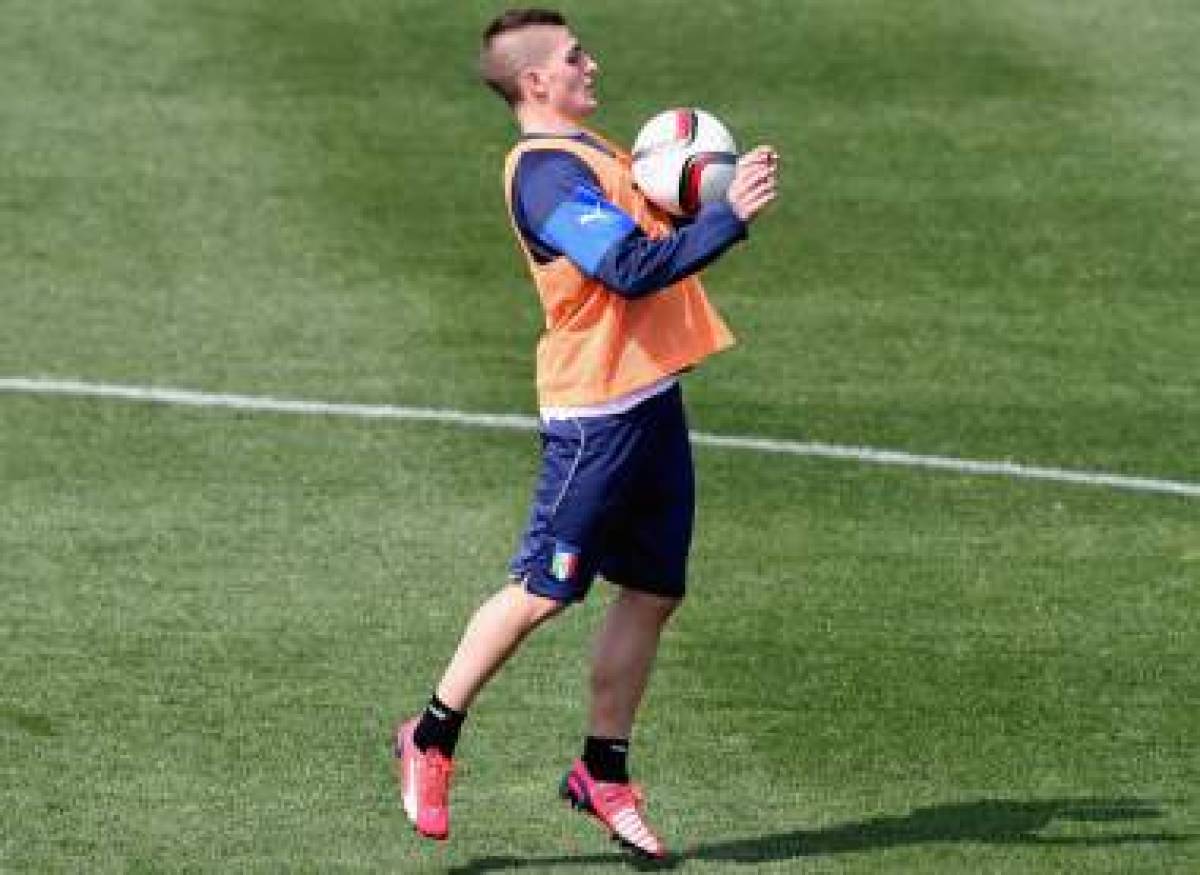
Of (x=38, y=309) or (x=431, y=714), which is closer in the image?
(x=431, y=714)

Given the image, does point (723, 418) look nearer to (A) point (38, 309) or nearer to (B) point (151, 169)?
(A) point (38, 309)

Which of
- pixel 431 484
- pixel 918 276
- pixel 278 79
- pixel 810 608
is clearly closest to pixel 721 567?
pixel 810 608

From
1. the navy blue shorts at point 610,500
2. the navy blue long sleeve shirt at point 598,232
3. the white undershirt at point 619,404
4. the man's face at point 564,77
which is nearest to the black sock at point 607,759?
the navy blue shorts at point 610,500

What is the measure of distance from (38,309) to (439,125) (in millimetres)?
3387

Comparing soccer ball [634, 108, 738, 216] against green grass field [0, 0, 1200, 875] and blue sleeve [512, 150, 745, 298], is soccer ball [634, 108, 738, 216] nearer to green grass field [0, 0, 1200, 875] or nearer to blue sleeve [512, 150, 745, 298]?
blue sleeve [512, 150, 745, 298]

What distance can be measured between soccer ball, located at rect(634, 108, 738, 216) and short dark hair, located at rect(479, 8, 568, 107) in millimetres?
408

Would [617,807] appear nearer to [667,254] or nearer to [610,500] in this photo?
[610,500]

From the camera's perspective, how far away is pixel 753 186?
32.5 ft

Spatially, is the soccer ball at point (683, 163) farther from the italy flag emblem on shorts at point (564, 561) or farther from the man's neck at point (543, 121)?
the italy flag emblem on shorts at point (564, 561)

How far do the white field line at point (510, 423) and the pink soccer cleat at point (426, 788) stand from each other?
462cm

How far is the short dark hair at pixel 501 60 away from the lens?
10.4m

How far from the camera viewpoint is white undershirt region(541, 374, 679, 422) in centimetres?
1034

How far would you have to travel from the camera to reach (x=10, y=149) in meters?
19.2

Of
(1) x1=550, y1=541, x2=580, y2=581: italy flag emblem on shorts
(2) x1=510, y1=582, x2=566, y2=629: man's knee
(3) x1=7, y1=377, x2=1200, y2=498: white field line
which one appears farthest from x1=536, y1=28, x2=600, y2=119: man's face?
(3) x1=7, y1=377, x2=1200, y2=498: white field line
